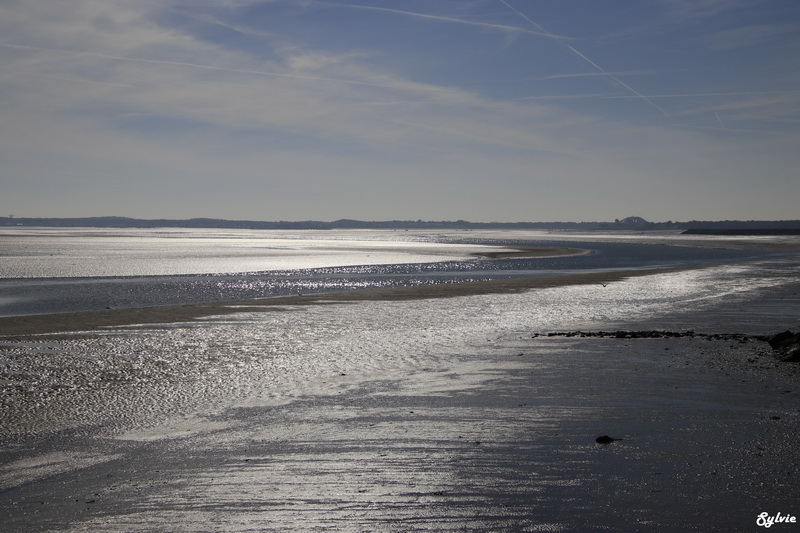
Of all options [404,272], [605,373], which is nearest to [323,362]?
[605,373]

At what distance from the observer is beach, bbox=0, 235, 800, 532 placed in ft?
20.8

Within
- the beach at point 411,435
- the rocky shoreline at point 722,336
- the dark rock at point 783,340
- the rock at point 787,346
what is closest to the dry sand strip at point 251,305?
the beach at point 411,435

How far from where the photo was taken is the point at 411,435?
8789 mm

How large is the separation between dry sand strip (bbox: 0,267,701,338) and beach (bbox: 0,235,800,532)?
136 cm

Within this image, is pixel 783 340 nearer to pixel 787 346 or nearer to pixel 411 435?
pixel 787 346

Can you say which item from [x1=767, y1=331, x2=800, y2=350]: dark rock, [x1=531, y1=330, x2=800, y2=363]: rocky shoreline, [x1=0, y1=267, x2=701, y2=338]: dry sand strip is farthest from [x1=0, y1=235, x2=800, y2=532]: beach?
[x1=0, y1=267, x2=701, y2=338]: dry sand strip

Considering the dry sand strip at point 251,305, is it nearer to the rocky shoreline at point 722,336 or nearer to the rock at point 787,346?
the rocky shoreline at point 722,336

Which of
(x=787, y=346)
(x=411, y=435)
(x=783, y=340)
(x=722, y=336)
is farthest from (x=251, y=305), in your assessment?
(x=411, y=435)

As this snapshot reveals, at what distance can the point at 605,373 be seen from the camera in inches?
510

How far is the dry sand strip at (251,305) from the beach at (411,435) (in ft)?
4.46

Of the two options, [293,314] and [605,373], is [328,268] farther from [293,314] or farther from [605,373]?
[605,373]

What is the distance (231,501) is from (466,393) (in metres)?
5.48

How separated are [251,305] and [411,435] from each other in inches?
732

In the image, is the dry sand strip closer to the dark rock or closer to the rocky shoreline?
the rocky shoreline
